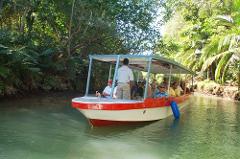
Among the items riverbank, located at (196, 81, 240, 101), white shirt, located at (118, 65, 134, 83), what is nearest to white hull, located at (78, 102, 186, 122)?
white shirt, located at (118, 65, 134, 83)

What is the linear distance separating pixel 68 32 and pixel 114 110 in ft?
37.7

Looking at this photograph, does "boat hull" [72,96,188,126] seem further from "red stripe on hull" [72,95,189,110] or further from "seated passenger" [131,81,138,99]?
"seated passenger" [131,81,138,99]

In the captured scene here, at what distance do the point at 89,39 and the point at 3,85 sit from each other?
293 inches

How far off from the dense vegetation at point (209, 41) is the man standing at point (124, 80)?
12434 mm

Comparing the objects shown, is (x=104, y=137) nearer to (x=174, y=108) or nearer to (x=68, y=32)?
(x=174, y=108)

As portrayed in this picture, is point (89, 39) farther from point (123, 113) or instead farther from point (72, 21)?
point (123, 113)

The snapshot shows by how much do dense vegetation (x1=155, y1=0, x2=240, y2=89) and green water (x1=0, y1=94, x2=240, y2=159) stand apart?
11532 mm

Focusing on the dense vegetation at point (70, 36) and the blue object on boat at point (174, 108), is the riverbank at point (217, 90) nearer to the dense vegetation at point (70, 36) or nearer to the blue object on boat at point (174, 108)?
the dense vegetation at point (70, 36)

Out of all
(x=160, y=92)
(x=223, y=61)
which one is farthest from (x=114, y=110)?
(x=223, y=61)

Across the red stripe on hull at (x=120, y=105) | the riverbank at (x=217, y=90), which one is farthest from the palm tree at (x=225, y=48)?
the red stripe on hull at (x=120, y=105)

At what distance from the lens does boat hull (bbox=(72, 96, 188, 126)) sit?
10625mm

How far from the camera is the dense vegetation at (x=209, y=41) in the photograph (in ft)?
84.4

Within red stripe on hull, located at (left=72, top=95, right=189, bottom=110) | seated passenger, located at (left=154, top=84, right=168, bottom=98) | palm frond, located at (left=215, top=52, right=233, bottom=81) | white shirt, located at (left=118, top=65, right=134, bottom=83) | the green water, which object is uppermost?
palm frond, located at (left=215, top=52, right=233, bottom=81)

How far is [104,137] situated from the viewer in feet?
33.2
